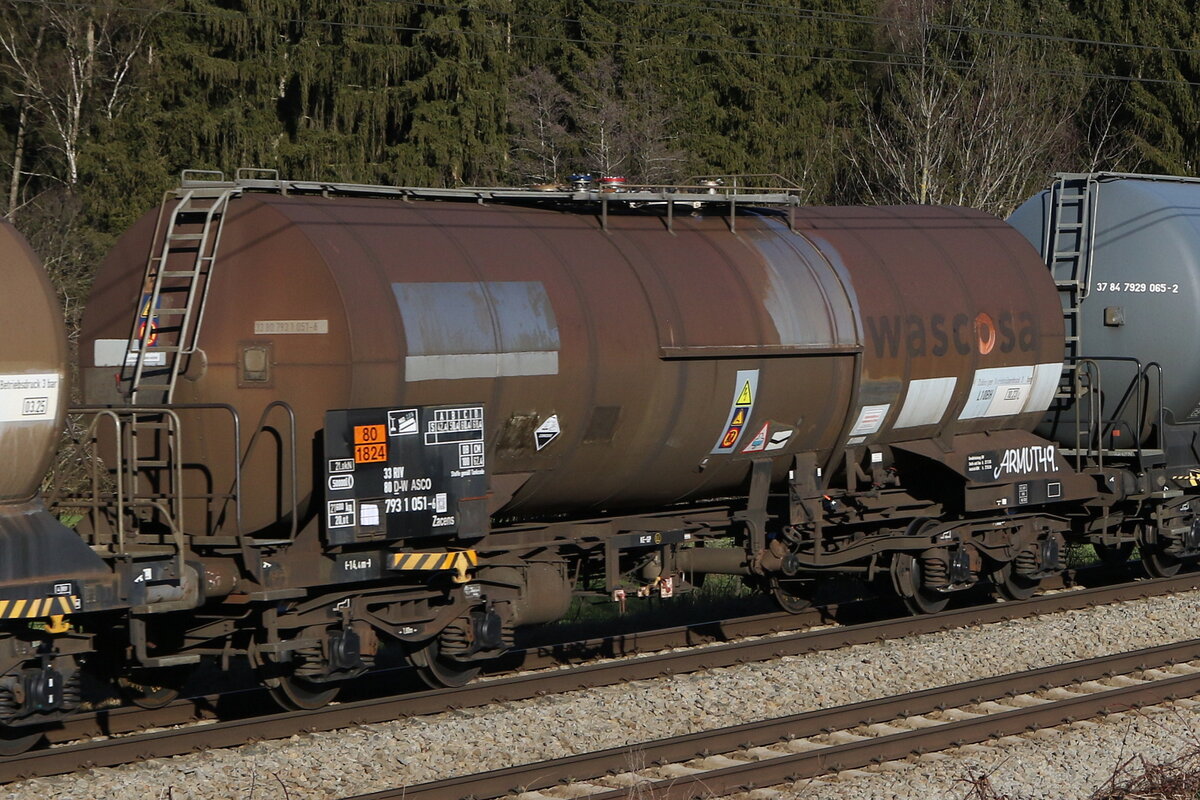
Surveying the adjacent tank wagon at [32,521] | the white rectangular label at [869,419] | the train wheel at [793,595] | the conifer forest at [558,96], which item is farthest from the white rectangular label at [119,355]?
the conifer forest at [558,96]

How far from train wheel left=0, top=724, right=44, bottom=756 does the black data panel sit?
241cm

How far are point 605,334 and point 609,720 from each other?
3.05 metres

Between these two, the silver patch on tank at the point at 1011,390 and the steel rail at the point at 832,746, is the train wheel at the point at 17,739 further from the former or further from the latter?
the silver patch on tank at the point at 1011,390

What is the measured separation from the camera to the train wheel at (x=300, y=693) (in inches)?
447

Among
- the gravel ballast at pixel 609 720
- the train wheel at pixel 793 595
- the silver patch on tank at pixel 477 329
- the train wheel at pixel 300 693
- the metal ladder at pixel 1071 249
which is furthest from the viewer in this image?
the metal ladder at pixel 1071 249

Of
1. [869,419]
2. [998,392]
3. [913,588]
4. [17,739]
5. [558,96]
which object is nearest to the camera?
[17,739]

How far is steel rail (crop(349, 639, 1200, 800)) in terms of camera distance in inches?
368

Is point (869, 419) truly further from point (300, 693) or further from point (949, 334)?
point (300, 693)

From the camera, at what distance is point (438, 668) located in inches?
479

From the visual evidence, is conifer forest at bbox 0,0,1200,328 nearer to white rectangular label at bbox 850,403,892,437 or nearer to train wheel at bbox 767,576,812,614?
train wheel at bbox 767,576,812,614

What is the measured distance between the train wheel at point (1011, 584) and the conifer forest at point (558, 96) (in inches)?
692

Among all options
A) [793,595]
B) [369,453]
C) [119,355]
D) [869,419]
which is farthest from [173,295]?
[793,595]

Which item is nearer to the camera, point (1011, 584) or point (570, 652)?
point (570, 652)

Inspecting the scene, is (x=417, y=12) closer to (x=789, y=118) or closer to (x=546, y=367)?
(x=789, y=118)
